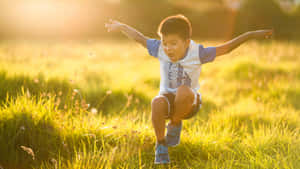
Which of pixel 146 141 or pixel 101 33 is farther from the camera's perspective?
pixel 101 33

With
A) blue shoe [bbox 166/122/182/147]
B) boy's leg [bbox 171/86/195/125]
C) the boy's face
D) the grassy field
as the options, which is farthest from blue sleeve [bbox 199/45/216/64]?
blue shoe [bbox 166/122/182/147]

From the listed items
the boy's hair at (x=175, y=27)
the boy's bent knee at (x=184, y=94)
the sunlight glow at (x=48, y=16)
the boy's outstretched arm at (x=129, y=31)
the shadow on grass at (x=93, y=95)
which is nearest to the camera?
the boy's hair at (x=175, y=27)

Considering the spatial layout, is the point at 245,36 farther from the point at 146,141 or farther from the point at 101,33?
the point at 101,33

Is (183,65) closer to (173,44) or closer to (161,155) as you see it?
(173,44)

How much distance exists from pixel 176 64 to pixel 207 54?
0.87ft

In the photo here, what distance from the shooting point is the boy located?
86.6 inches

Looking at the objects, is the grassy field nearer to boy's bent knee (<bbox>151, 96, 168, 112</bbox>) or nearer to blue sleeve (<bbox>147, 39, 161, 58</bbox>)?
boy's bent knee (<bbox>151, 96, 168, 112</bbox>)

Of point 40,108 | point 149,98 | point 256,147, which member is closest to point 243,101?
point 149,98

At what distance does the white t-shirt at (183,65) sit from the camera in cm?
237

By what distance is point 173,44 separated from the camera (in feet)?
7.29

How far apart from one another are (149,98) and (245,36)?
7.49ft

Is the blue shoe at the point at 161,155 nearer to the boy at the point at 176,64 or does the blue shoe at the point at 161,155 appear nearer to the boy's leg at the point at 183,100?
the boy at the point at 176,64

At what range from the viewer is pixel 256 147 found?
8.75ft

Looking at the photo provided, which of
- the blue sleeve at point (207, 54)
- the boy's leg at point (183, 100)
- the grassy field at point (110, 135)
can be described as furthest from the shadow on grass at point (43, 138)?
the blue sleeve at point (207, 54)
